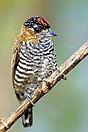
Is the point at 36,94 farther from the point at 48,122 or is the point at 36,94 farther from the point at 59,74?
the point at 48,122

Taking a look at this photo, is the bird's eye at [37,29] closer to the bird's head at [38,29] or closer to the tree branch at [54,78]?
the bird's head at [38,29]

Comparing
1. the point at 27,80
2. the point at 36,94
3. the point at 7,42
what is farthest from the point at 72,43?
the point at 36,94

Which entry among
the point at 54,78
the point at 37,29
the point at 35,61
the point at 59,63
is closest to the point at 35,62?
the point at 35,61

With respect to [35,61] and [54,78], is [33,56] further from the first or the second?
[54,78]

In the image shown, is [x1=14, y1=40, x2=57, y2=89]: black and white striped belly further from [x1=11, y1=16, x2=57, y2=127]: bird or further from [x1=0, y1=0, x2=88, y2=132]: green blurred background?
[x1=0, y1=0, x2=88, y2=132]: green blurred background

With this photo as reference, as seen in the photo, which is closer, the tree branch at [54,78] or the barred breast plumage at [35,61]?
the tree branch at [54,78]

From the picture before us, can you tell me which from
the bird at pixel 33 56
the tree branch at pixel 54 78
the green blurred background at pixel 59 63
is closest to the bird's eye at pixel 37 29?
the bird at pixel 33 56
